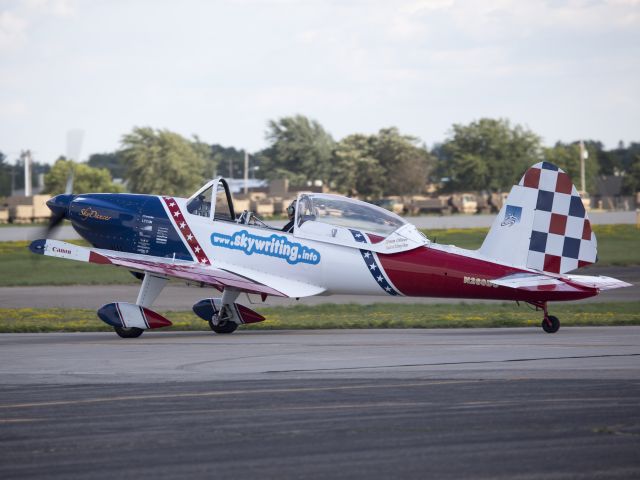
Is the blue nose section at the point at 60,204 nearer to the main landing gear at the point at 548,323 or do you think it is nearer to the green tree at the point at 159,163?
the main landing gear at the point at 548,323

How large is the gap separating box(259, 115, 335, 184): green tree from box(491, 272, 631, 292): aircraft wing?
363 ft

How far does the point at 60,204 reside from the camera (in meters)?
18.9

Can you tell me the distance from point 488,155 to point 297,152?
2483 cm

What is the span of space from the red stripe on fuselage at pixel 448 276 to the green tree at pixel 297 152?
360 ft

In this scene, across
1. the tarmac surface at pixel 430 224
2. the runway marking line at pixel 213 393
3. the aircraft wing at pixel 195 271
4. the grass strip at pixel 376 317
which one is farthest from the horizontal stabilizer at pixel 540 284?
the tarmac surface at pixel 430 224

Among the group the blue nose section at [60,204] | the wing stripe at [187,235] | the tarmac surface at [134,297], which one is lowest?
the tarmac surface at [134,297]

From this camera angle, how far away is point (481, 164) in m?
115

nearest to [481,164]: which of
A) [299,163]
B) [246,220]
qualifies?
[299,163]

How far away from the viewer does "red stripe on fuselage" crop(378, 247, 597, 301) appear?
16.1m

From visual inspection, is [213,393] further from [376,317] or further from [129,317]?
[376,317]

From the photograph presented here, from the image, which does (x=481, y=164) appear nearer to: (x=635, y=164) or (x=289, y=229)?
(x=635, y=164)

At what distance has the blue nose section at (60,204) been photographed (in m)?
18.9

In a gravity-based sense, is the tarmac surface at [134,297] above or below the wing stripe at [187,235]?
below

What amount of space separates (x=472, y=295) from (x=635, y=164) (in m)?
120
